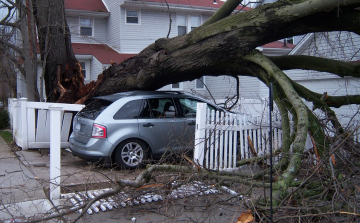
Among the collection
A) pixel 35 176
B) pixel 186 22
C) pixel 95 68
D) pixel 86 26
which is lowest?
pixel 35 176

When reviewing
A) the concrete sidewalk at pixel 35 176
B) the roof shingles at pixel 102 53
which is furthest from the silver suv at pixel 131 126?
the roof shingles at pixel 102 53

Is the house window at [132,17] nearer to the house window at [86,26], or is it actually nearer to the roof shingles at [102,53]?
the roof shingles at [102,53]

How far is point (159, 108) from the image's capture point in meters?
8.17

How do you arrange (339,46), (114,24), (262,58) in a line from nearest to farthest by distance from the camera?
1. (262,58)
2. (339,46)
3. (114,24)

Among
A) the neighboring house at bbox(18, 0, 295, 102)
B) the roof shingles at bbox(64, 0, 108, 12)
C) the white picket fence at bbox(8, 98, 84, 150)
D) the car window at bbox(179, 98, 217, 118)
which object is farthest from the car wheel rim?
the roof shingles at bbox(64, 0, 108, 12)

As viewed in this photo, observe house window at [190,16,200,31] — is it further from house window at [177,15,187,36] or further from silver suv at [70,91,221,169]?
silver suv at [70,91,221,169]

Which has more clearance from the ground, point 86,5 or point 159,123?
point 86,5

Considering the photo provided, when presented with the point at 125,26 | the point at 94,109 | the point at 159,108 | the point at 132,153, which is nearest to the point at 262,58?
the point at 159,108

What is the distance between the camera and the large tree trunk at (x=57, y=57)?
1053 cm

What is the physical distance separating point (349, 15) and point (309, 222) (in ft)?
15.8

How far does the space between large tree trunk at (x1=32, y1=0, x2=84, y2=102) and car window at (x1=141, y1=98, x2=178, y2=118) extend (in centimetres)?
339

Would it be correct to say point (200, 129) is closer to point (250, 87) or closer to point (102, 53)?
point (102, 53)

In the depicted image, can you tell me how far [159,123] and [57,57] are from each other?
14.4 feet

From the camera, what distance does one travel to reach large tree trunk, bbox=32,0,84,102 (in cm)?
1053
